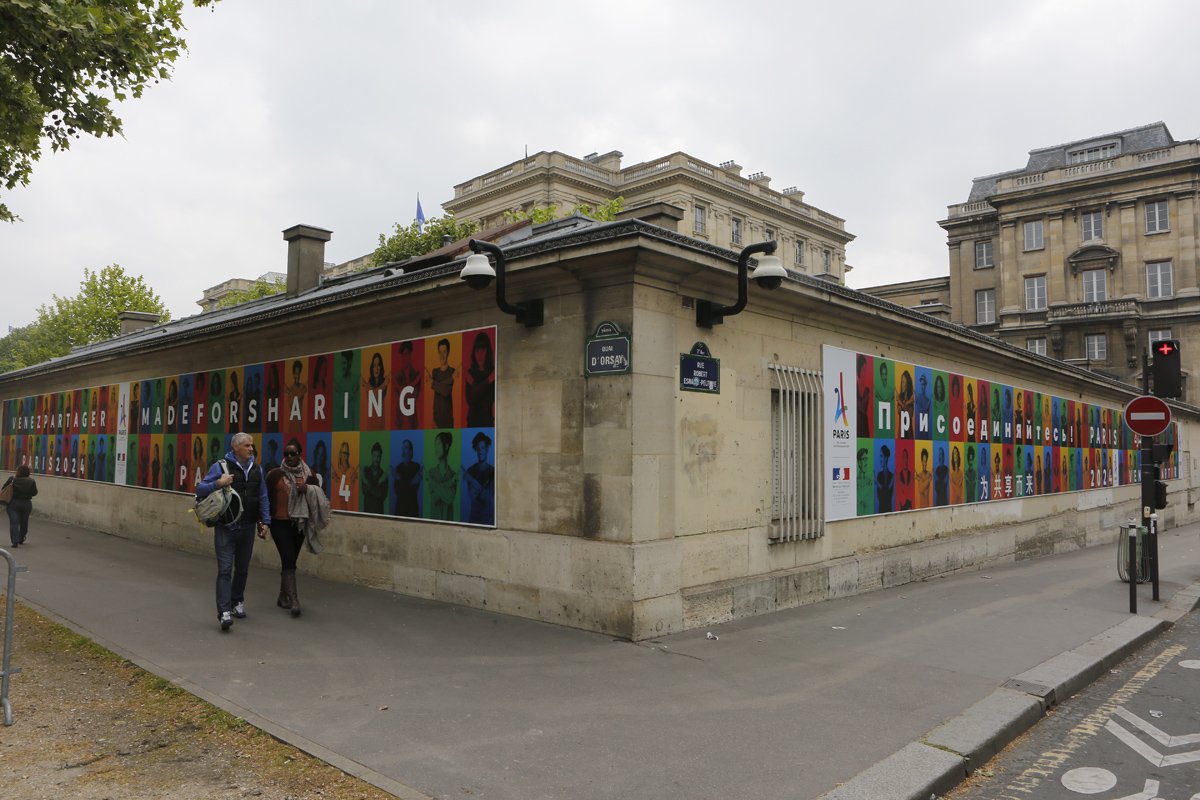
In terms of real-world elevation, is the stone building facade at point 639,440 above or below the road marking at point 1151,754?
above

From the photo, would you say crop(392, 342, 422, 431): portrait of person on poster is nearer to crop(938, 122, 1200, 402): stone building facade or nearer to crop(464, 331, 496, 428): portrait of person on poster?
crop(464, 331, 496, 428): portrait of person on poster

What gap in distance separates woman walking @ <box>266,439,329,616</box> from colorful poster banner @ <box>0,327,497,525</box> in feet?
4.73

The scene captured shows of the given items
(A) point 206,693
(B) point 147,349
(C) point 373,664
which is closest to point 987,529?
(C) point 373,664

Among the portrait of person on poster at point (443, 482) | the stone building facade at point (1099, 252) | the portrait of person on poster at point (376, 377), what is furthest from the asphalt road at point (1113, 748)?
the stone building facade at point (1099, 252)

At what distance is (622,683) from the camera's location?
6.05m

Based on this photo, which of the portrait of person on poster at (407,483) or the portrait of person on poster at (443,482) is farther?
the portrait of person on poster at (407,483)

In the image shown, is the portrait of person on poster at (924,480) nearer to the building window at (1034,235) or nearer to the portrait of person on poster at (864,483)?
the portrait of person on poster at (864,483)

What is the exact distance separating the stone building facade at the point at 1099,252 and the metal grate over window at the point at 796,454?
45.6 metres

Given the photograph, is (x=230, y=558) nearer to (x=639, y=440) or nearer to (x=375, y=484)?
(x=375, y=484)

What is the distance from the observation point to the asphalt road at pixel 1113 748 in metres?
4.50

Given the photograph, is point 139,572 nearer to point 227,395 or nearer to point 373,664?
point 227,395

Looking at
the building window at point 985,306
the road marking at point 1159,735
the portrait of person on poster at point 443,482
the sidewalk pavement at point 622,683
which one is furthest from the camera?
the building window at point 985,306

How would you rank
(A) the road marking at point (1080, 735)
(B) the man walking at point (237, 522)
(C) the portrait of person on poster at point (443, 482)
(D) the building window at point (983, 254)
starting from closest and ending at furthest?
(A) the road marking at point (1080, 735), (B) the man walking at point (237, 522), (C) the portrait of person on poster at point (443, 482), (D) the building window at point (983, 254)

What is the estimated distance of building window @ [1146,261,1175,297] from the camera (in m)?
47.8
